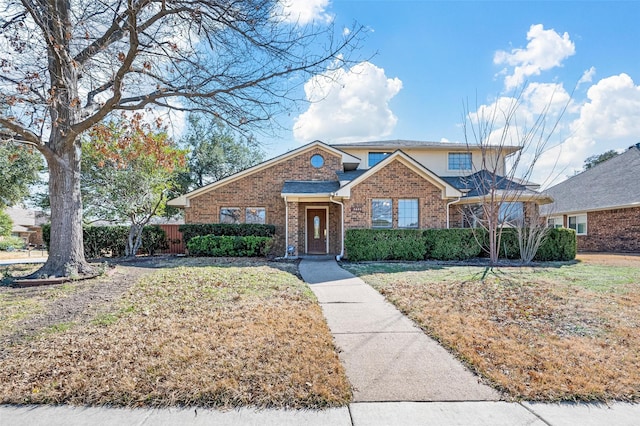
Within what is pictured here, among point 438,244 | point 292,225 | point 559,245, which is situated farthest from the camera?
point 292,225

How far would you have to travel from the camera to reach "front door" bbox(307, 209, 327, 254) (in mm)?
16875

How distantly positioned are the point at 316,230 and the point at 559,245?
33.6ft

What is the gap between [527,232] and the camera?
511 inches

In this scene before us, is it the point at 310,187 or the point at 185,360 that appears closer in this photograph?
the point at 185,360

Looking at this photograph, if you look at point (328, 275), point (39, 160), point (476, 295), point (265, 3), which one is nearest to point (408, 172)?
point (328, 275)

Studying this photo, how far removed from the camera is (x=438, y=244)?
13.1m

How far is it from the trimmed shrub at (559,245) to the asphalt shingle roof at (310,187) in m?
8.72

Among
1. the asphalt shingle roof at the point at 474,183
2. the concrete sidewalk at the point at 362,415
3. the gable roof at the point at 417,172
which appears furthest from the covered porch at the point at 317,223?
the concrete sidewalk at the point at 362,415

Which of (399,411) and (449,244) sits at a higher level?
(449,244)

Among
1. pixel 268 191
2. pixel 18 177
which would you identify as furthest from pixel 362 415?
pixel 18 177

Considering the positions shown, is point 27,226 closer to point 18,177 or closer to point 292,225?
point 18,177

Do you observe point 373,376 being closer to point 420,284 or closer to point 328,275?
point 420,284

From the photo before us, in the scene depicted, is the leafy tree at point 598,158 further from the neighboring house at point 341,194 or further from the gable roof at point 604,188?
the neighboring house at point 341,194

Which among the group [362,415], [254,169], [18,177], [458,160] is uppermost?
[458,160]
